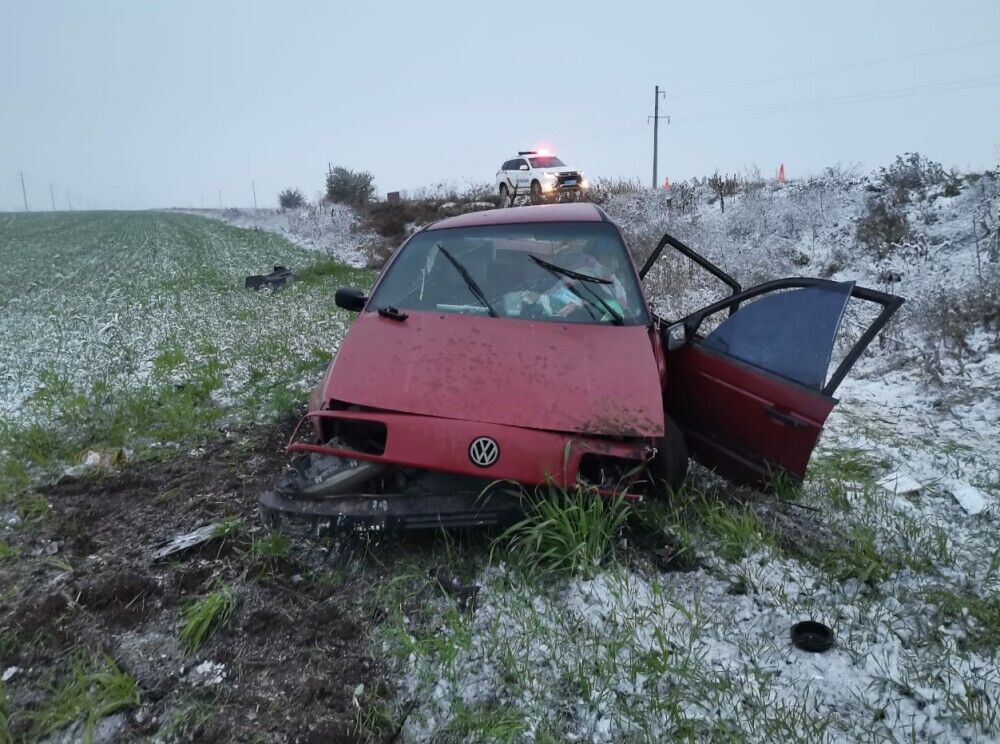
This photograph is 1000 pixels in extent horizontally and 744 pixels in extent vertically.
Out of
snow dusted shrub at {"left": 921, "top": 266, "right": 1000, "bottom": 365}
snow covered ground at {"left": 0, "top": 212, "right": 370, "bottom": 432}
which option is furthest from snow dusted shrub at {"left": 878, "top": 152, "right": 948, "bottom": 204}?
snow covered ground at {"left": 0, "top": 212, "right": 370, "bottom": 432}

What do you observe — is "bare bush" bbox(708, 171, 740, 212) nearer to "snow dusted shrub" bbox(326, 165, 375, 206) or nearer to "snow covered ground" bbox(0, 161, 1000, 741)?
"snow covered ground" bbox(0, 161, 1000, 741)

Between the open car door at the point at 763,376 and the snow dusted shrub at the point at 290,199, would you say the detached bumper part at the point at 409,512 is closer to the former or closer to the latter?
the open car door at the point at 763,376

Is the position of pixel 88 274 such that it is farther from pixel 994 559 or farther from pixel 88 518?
pixel 994 559

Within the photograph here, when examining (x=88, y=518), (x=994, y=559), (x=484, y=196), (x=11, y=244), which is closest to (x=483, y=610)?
(x=994, y=559)

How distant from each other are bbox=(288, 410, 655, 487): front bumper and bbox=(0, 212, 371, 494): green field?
106 inches

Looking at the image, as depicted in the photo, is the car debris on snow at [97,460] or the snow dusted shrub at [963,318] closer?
the car debris on snow at [97,460]

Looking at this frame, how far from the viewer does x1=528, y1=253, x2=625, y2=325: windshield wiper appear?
368 cm

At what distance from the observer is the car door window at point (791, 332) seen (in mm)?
3377

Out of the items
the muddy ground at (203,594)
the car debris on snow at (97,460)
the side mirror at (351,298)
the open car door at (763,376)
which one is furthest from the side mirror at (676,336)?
the car debris on snow at (97,460)

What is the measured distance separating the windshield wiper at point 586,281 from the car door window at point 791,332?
0.63 meters

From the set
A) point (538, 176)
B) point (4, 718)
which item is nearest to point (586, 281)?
point (4, 718)

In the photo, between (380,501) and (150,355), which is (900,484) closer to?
(380,501)

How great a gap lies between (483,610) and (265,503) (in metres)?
1.11

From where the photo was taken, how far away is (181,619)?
288 cm
